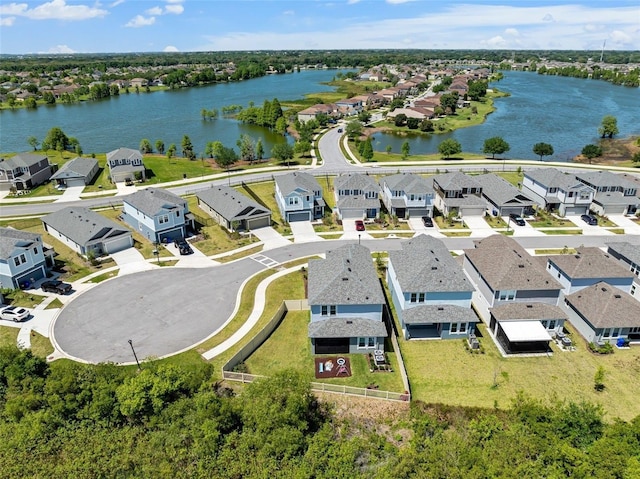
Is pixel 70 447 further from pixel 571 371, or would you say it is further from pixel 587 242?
pixel 587 242

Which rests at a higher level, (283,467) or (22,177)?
(22,177)

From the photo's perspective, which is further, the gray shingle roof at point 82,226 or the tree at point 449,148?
the tree at point 449,148

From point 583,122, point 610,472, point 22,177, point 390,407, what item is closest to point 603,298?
point 610,472

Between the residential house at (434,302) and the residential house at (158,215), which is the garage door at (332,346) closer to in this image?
the residential house at (434,302)

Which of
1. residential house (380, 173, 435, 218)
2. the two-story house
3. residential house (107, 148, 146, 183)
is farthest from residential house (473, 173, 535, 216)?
residential house (107, 148, 146, 183)

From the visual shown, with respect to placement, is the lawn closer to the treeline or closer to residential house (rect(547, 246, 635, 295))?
the treeline

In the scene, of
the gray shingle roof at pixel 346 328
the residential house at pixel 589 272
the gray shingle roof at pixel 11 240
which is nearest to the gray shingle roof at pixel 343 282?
the gray shingle roof at pixel 346 328
